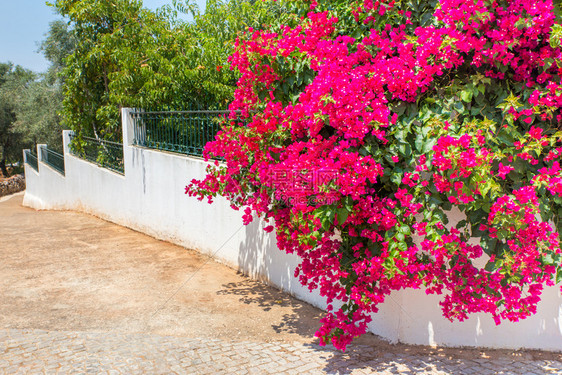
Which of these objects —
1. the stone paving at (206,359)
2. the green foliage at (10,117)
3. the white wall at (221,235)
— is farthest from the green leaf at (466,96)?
the green foliage at (10,117)

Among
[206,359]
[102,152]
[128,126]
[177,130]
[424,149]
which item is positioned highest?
[128,126]

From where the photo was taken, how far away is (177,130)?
8.34 m

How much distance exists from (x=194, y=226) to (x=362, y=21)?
178 inches

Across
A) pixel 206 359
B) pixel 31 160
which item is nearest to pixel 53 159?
pixel 31 160

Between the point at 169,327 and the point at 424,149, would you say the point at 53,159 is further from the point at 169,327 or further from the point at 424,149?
the point at 424,149

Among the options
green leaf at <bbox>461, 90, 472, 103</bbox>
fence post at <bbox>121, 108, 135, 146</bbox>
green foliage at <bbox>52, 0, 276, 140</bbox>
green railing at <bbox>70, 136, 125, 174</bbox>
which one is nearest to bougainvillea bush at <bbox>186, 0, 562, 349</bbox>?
green leaf at <bbox>461, 90, 472, 103</bbox>

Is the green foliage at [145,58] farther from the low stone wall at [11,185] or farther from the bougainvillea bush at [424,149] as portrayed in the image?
the low stone wall at [11,185]

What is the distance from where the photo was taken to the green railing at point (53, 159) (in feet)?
53.3

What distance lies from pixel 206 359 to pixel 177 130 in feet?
15.5

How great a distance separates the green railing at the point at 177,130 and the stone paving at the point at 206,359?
3.15m

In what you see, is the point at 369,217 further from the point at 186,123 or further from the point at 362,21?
the point at 186,123

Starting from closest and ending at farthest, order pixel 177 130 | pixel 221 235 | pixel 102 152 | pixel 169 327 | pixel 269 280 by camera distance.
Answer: pixel 169 327, pixel 269 280, pixel 221 235, pixel 177 130, pixel 102 152

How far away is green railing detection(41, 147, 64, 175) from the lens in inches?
640

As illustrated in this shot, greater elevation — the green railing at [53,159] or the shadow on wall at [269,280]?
the green railing at [53,159]
